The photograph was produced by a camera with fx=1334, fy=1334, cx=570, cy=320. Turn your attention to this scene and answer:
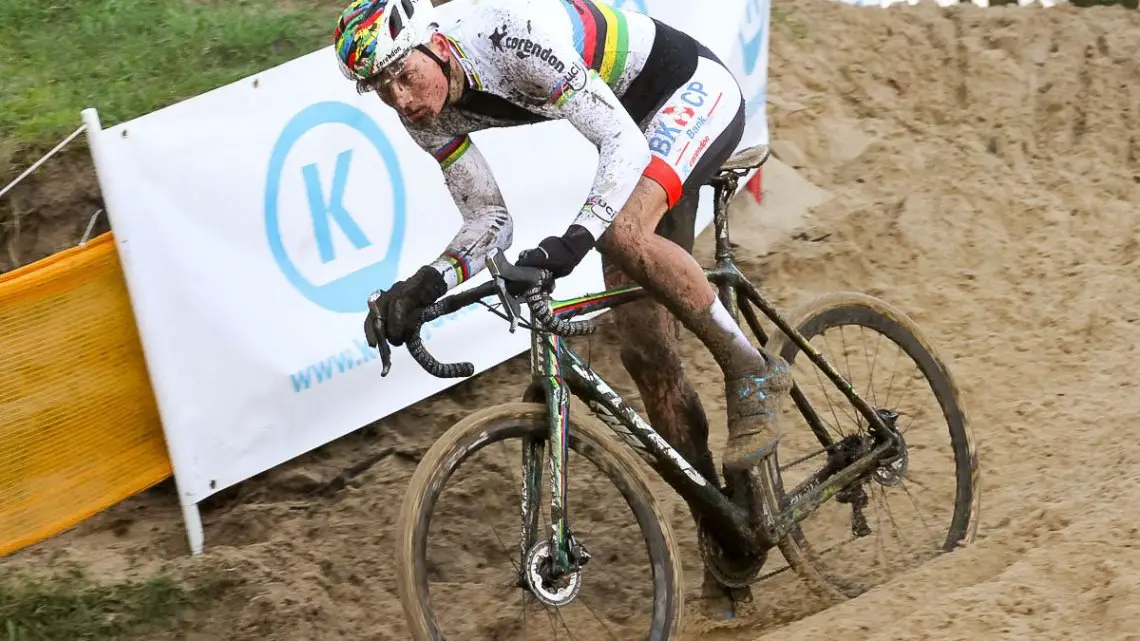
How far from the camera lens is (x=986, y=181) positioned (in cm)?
859

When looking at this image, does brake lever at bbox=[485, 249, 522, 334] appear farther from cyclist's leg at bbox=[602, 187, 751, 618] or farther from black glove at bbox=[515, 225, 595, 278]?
cyclist's leg at bbox=[602, 187, 751, 618]

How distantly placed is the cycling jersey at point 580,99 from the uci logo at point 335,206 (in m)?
1.35

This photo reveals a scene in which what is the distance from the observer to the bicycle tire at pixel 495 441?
363 cm

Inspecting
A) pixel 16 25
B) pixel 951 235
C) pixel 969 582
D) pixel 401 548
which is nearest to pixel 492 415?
pixel 401 548

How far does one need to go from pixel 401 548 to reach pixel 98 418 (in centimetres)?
183

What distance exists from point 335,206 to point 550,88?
6.53 ft

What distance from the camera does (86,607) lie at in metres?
4.55

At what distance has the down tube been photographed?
12.5ft

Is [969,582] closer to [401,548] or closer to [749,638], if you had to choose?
[749,638]

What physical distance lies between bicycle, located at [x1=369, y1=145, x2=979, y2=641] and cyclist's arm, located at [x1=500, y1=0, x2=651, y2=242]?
0.34m

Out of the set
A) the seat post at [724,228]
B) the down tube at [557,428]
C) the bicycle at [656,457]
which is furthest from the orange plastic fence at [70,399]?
the seat post at [724,228]

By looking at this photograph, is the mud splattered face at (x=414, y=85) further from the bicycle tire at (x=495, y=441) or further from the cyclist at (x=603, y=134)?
the bicycle tire at (x=495, y=441)

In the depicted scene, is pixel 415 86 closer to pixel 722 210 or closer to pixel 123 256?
pixel 722 210

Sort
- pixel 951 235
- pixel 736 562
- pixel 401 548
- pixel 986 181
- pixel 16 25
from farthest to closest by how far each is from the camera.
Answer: pixel 986 181 < pixel 951 235 < pixel 16 25 < pixel 736 562 < pixel 401 548
